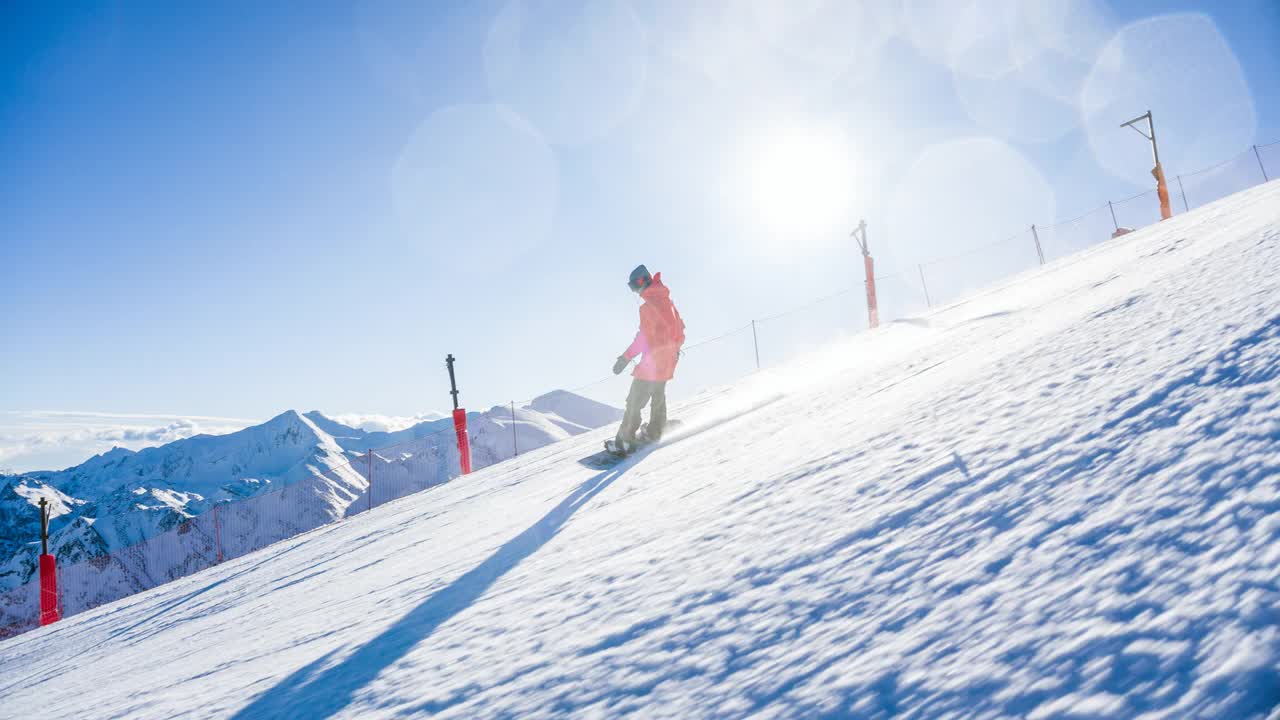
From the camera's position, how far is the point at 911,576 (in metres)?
1.28

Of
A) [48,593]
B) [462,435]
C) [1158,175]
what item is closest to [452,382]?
[462,435]

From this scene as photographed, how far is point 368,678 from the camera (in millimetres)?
1804

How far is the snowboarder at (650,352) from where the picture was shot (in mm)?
5500

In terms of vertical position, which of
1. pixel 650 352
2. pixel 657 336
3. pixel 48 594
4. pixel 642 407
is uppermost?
pixel 657 336

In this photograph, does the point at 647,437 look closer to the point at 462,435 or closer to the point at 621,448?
the point at 621,448

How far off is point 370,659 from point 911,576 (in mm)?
1737

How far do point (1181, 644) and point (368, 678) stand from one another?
1.96m

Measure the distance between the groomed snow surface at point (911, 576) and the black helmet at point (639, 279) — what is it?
2354 mm

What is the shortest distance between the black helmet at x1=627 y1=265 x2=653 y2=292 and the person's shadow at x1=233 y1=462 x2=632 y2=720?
301 centimetres

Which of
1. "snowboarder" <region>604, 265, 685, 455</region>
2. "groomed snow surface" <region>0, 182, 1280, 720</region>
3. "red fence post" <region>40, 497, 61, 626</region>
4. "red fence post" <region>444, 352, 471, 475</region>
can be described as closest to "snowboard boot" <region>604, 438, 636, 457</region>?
"snowboarder" <region>604, 265, 685, 455</region>

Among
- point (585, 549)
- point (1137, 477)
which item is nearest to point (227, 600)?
point (585, 549)

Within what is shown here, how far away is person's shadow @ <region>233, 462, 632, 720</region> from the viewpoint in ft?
5.78

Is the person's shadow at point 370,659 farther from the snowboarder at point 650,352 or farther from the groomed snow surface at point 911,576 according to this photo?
the snowboarder at point 650,352

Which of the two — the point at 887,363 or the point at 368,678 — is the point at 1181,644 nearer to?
the point at 368,678
